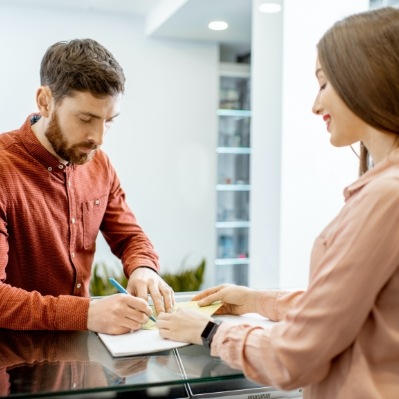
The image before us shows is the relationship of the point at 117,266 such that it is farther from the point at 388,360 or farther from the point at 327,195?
the point at 388,360

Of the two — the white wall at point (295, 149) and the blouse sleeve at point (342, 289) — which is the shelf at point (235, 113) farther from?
the blouse sleeve at point (342, 289)

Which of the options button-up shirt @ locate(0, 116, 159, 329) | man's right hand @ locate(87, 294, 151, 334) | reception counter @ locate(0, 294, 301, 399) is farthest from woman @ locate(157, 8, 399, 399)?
button-up shirt @ locate(0, 116, 159, 329)

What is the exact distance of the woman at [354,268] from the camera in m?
0.91

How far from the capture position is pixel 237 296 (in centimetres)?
149

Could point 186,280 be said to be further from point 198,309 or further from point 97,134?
point 198,309

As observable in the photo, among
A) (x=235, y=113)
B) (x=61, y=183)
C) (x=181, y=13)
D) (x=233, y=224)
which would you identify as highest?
(x=181, y=13)

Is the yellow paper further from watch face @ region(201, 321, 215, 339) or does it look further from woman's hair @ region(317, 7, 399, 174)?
woman's hair @ region(317, 7, 399, 174)

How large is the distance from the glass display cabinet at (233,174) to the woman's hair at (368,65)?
5212 mm

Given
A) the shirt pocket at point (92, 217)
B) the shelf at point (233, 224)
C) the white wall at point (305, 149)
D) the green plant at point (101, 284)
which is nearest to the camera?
the shirt pocket at point (92, 217)

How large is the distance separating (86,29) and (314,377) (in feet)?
16.9

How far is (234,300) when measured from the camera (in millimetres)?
1493

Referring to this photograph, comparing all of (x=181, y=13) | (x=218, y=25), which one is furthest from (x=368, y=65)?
(x=218, y=25)

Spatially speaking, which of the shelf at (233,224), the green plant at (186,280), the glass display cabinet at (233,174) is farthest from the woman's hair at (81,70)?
the shelf at (233,224)

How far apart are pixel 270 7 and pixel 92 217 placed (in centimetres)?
245
